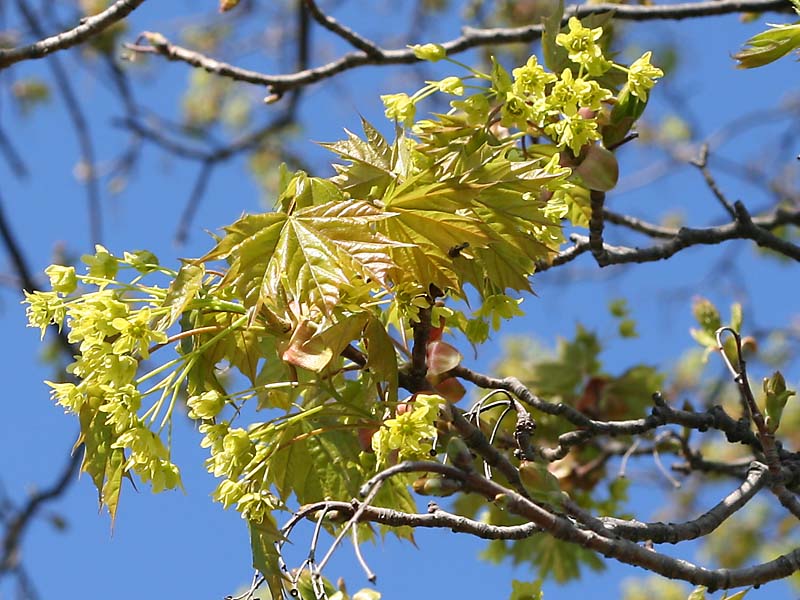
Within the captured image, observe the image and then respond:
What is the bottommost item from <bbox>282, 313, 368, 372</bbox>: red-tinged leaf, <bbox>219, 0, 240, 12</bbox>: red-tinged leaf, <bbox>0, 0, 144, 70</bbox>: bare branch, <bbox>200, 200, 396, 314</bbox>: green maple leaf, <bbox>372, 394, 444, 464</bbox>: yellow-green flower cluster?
<bbox>372, 394, 444, 464</bbox>: yellow-green flower cluster

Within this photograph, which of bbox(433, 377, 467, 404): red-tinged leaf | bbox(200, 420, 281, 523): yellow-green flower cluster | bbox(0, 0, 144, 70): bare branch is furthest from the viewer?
bbox(0, 0, 144, 70): bare branch

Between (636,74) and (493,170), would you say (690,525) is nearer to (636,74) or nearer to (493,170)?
(493,170)

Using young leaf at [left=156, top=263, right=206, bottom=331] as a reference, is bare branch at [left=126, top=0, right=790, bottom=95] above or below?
above

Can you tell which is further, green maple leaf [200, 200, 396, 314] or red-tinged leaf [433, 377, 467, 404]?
red-tinged leaf [433, 377, 467, 404]

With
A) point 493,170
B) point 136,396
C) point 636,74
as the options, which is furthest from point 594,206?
point 136,396

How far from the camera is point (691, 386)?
5.26 metres

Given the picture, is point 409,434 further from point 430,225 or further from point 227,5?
point 227,5

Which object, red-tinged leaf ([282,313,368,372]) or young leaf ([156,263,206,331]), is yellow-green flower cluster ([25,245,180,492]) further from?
red-tinged leaf ([282,313,368,372])

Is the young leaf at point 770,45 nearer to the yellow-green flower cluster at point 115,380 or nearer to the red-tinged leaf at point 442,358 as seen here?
the red-tinged leaf at point 442,358

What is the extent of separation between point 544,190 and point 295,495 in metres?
0.65

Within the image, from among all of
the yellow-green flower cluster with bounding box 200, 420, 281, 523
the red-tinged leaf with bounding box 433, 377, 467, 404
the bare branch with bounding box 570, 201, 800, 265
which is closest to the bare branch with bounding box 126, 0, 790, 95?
the bare branch with bounding box 570, 201, 800, 265

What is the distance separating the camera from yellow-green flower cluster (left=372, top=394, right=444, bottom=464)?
1.45 meters

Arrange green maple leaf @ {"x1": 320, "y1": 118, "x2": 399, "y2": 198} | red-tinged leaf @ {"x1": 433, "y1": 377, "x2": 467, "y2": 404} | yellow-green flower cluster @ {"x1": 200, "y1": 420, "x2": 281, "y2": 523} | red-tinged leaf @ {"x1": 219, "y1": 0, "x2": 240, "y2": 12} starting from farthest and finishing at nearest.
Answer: red-tinged leaf @ {"x1": 219, "y1": 0, "x2": 240, "y2": 12} < red-tinged leaf @ {"x1": 433, "y1": 377, "x2": 467, "y2": 404} < green maple leaf @ {"x1": 320, "y1": 118, "x2": 399, "y2": 198} < yellow-green flower cluster @ {"x1": 200, "y1": 420, "x2": 281, "y2": 523}

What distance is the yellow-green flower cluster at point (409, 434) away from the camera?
1.45 m
